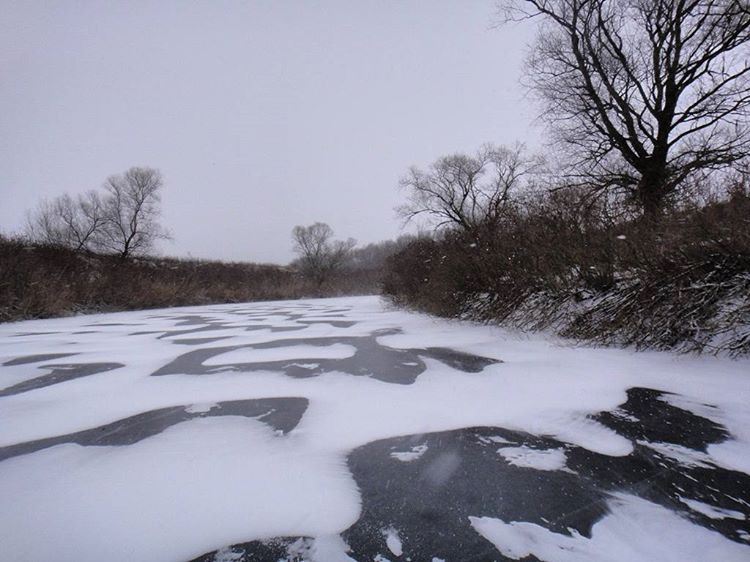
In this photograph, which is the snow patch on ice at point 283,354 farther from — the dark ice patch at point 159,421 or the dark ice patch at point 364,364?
the dark ice patch at point 159,421

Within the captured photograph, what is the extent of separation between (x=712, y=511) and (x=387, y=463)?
1037mm

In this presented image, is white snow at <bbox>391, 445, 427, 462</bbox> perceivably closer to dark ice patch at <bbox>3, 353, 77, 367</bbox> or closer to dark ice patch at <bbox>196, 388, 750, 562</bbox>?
dark ice patch at <bbox>196, 388, 750, 562</bbox>

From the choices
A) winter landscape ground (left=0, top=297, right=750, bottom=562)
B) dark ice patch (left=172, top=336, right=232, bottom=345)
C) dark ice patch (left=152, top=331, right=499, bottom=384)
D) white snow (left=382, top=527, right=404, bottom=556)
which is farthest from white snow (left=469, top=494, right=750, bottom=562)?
dark ice patch (left=172, top=336, right=232, bottom=345)

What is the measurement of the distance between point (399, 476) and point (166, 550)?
2.47 ft

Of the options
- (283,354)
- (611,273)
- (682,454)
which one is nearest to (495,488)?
(682,454)

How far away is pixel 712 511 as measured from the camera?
0.96 m

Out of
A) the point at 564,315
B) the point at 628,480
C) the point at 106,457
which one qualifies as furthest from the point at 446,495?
the point at 564,315

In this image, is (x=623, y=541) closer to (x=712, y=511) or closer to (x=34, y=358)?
(x=712, y=511)

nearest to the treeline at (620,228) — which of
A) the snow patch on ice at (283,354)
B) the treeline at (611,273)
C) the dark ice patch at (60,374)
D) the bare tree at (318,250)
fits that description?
the treeline at (611,273)

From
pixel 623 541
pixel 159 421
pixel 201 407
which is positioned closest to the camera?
pixel 623 541

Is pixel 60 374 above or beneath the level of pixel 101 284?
beneath

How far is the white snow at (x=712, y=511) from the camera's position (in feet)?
3.06

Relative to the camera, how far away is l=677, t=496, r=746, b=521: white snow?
933 mm

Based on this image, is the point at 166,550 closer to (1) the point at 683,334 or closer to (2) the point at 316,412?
(2) the point at 316,412
